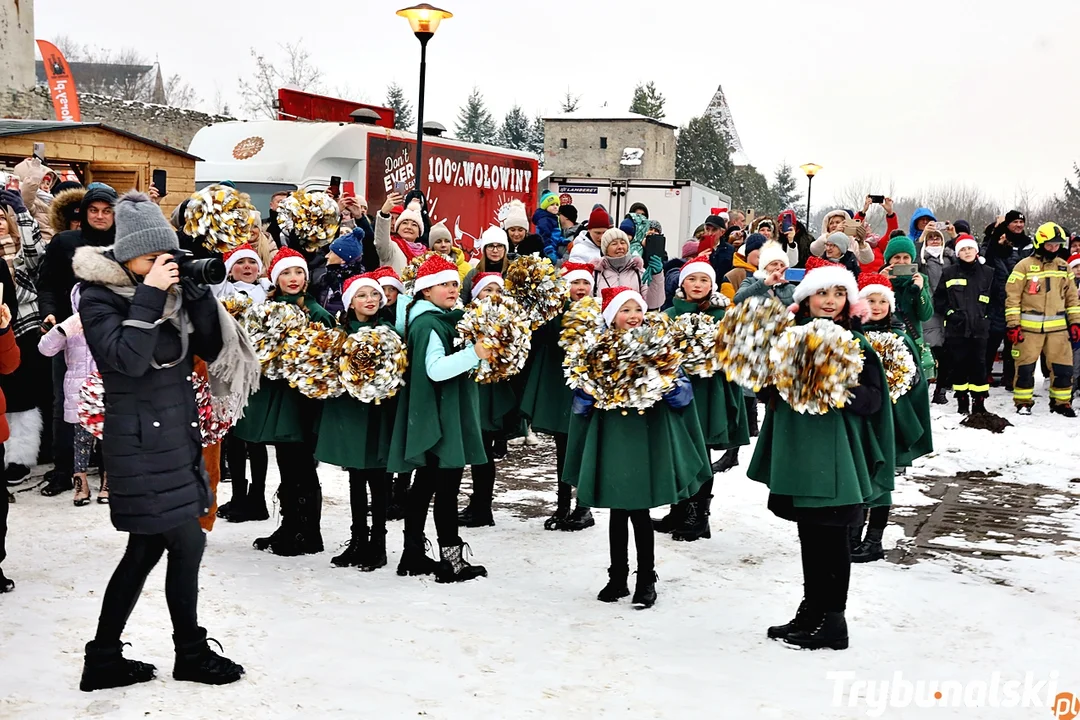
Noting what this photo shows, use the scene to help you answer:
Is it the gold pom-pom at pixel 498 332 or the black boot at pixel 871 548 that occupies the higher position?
the gold pom-pom at pixel 498 332

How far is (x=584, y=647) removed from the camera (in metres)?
5.23

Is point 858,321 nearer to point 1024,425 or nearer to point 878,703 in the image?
point 878,703

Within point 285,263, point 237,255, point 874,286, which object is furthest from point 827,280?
point 237,255

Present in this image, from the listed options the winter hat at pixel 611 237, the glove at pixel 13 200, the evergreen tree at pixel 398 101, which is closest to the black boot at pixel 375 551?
the winter hat at pixel 611 237

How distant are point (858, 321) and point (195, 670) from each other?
3634 mm

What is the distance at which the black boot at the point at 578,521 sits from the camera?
7535 millimetres

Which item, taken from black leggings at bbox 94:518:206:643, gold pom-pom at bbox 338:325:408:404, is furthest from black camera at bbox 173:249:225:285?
gold pom-pom at bbox 338:325:408:404

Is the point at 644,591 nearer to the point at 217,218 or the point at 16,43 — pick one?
the point at 217,218

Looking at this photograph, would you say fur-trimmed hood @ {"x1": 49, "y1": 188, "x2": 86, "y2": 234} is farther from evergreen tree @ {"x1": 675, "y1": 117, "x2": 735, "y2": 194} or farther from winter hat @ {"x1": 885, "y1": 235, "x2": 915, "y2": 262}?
Answer: evergreen tree @ {"x1": 675, "y1": 117, "x2": 735, "y2": 194}

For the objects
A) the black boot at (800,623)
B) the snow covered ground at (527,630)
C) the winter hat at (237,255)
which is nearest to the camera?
the snow covered ground at (527,630)

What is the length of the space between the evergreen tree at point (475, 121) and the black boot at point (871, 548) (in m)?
63.1

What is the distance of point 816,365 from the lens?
508 centimetres

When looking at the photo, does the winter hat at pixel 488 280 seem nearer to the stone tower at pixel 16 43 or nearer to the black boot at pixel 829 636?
the black boot at pixel 829 636

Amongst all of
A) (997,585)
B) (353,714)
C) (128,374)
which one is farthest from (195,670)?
(997,585)
